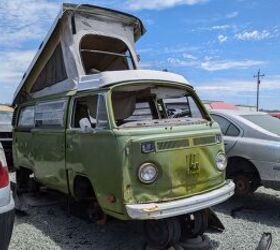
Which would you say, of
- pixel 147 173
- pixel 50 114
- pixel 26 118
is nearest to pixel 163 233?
pixel 147 173

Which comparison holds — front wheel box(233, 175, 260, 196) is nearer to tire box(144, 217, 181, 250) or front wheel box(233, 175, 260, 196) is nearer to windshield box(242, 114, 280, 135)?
windshield box(242, 114, 280, 135)

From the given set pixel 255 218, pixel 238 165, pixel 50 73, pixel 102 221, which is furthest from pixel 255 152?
pixel 50 73

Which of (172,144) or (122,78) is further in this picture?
(122,78)

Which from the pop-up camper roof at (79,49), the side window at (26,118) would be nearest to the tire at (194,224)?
the pop-up camper roof at (79,49)

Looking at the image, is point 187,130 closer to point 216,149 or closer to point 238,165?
point 216,149

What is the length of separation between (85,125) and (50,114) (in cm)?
143

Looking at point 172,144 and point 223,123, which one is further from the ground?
point 172,144

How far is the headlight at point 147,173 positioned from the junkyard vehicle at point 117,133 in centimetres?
1

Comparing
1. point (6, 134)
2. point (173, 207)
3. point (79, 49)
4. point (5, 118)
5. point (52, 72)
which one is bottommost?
point (6, 134)

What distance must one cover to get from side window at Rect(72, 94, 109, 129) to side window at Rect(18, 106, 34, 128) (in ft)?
6.02

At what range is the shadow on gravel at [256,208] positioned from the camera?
767cm

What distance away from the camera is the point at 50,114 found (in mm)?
7438

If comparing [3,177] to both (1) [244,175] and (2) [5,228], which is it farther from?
(1) [244,175]

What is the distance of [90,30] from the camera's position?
7.76m
